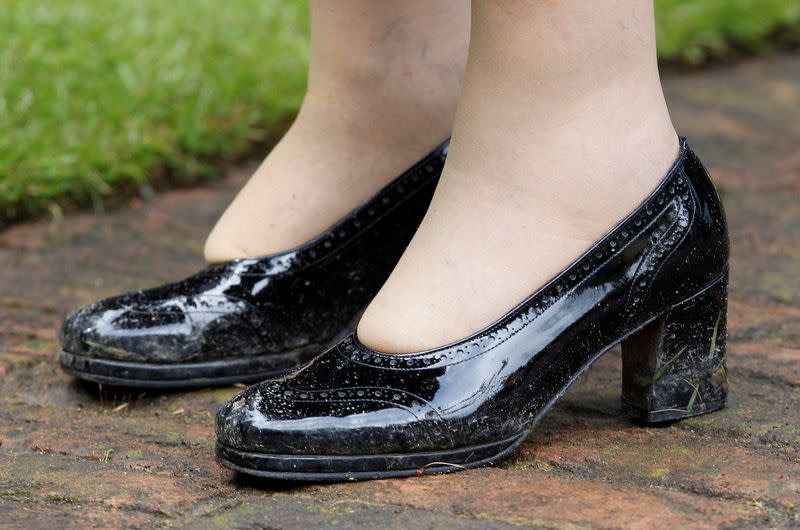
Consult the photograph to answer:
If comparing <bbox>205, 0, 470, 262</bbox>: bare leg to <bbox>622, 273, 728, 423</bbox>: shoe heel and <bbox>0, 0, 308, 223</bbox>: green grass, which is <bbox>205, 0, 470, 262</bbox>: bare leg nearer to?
<bbox>622, 273, 728, 423</bbox>: shoe heel

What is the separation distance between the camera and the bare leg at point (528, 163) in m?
1.22

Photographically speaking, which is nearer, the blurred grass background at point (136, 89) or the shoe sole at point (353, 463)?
the shoe sole at point (353, 463)

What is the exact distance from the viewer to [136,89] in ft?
8.82

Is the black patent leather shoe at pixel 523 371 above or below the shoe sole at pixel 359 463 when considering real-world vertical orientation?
above

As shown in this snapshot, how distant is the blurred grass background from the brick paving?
34 centimetres

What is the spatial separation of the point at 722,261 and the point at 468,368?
1.25 ft

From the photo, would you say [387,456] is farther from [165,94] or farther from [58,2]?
[58,2]

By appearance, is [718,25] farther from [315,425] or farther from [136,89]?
[315,425]

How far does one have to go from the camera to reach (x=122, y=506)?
3.69 feet

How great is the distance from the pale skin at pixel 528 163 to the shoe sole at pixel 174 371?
323 millimetres

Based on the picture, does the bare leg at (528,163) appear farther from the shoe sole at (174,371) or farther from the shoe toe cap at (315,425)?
the shoe sole at (174,371)

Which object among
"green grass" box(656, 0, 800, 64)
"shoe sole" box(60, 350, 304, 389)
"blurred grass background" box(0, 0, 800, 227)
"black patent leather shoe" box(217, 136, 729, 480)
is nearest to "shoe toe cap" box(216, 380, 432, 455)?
"black patent leather shoe" box(217, 136, 729, 480)

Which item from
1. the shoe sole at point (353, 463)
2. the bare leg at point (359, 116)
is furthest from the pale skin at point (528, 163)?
the bare leg at point (359, 116)

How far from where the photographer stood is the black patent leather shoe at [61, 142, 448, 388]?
1.47m
